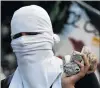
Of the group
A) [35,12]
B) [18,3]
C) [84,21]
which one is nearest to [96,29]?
[84,21]

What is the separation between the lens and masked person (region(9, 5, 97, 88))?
2699 mm

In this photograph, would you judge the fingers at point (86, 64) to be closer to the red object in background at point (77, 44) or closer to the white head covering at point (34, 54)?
the white head covering at point (34, 54)

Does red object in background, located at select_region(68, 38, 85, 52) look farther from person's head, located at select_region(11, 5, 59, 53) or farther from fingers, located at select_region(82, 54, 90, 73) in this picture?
fingers, located at select_region(82, 54, 90, 73)

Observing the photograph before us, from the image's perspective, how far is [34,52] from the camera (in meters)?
2.75

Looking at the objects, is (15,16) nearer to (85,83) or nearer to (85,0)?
(85,83)

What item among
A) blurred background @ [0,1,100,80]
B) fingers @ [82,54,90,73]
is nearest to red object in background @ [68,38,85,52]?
blurred background @ [0,1,100,80]

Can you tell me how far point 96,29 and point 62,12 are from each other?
0.49m

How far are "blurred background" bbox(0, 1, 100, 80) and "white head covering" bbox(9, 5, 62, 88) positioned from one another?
2509 mm

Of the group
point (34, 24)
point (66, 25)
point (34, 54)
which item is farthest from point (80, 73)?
point (66, 25)

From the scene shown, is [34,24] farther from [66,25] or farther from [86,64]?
[66,25]

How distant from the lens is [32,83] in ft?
8.90

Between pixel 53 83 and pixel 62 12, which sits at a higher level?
pixel 53 83

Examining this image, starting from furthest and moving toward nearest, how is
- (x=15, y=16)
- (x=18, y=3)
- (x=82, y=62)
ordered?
(x=18, y=3)
(x=15, y=16)
(x=82, y=62)

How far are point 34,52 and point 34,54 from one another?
13mm
